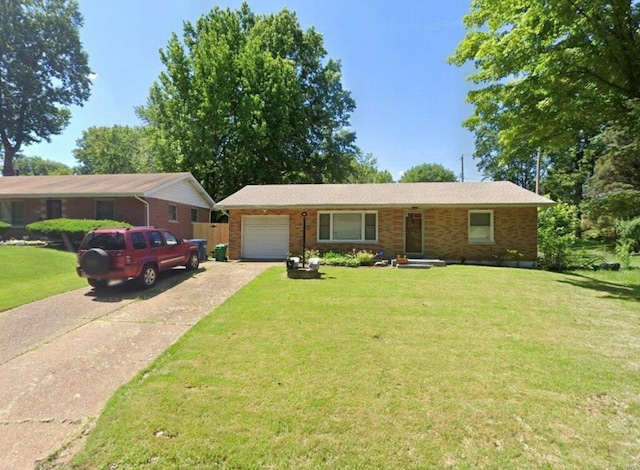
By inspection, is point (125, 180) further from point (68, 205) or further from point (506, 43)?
point (506, 43)

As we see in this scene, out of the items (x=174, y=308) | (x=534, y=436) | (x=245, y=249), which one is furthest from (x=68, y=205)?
(x=534, y=436)

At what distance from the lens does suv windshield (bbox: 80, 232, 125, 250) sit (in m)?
8.87

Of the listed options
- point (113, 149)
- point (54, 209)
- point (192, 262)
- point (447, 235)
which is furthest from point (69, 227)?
point (113, 149)

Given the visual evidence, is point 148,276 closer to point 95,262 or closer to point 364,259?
point 95,262

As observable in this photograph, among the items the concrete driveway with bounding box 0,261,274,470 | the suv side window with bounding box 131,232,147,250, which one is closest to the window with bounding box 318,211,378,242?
the concrete driveway with bounding box 0,261,274,470

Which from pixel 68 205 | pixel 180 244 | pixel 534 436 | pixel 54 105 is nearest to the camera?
pixel 534 436

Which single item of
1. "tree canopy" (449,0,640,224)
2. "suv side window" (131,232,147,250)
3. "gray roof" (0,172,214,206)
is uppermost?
"tree canopy" (449,0,640,224)

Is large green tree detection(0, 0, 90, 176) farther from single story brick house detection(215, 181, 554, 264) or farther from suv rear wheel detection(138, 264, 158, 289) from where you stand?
suv rear wheel detection(138, 264, 158, 289)

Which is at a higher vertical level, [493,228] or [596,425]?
[493,228]

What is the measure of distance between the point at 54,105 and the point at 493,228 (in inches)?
1877

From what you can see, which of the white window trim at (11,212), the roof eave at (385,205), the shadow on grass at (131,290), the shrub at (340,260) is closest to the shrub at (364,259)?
the shrub at (340,260)

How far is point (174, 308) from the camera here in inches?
297

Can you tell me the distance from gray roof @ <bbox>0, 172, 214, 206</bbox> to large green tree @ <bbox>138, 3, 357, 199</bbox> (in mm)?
5074

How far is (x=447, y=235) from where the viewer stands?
1490 centimetres
